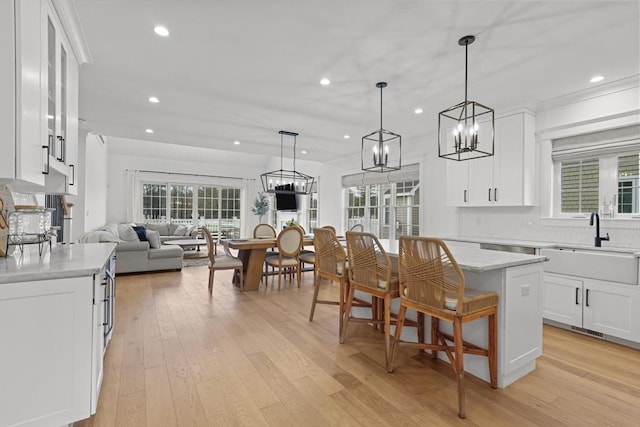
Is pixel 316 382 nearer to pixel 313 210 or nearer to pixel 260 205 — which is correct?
pixel 313 210

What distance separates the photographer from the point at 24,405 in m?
1.40

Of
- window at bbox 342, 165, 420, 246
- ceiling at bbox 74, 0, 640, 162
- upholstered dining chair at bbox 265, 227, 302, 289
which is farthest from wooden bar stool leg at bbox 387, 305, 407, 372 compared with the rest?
window at bbox 342, 165, 420, 246

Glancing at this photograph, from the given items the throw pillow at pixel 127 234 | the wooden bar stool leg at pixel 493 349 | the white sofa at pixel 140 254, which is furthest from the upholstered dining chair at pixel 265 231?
the wooden bar stool leg at pixel 493 349

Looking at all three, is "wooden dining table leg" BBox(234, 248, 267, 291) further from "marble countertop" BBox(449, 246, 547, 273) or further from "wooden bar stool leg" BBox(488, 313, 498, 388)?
"wooden bar stool leg" BBox(488, 313, 498, 388)

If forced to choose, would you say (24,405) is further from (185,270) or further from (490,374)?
(185,270)

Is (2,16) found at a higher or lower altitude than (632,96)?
lower

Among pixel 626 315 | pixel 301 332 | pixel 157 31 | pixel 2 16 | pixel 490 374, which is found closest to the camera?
pixel 2 16

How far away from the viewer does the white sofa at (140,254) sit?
522 centimetres

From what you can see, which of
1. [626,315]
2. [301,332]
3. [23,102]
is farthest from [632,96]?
[23,102]

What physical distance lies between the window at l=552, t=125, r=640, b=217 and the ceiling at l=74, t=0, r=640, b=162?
601mm

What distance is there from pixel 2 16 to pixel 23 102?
380 millimetres

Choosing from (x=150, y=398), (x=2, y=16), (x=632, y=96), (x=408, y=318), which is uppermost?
(x=632, y=96)

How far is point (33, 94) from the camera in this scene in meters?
1.59

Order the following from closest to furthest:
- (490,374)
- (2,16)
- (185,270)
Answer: (2,16)
(490,374)
(185,270)
